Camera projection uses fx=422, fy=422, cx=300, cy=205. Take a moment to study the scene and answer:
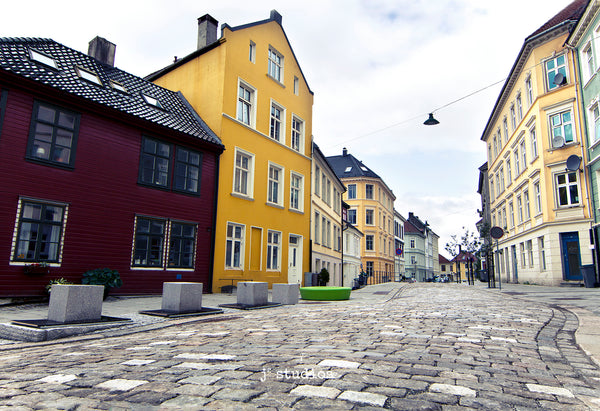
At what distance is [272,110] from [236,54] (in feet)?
12.1

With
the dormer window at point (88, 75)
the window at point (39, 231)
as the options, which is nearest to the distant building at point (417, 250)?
the dormer window at point (88, 75)

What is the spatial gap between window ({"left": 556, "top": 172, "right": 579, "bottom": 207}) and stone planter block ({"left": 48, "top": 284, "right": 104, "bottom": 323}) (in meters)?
23.3

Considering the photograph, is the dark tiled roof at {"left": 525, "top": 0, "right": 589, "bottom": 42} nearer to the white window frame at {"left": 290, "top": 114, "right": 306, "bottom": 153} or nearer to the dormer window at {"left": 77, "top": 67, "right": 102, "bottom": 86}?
the white window frame at {"left": 290, "top": 114, "right": 306, "bottom": 153}

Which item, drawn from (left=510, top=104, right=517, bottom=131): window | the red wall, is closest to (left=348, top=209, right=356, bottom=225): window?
(left=510, top=104, right=517, bottom=131): window

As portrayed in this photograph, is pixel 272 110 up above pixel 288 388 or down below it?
above

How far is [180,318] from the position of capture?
28.7ft

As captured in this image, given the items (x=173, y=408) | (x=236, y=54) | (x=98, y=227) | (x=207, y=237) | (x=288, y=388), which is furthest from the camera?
(x=236, y=54)

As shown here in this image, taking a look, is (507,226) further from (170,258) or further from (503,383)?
(503,383)

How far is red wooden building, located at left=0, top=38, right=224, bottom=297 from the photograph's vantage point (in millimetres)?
11734

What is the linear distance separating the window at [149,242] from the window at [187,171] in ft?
5.50

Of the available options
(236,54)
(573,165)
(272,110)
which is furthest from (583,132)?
(236,54)

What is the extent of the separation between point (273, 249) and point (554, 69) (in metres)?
18.6

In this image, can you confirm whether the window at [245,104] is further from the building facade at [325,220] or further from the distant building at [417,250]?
the distant building at [417,250]

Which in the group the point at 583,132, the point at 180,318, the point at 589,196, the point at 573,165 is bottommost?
the point at 180,318
